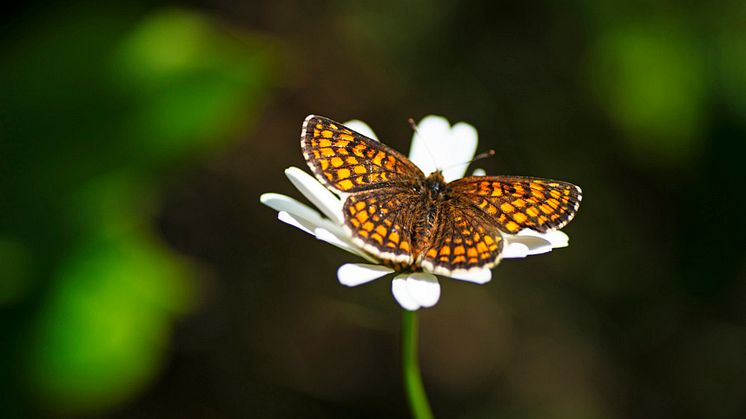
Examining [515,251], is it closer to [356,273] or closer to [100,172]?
[356,273]

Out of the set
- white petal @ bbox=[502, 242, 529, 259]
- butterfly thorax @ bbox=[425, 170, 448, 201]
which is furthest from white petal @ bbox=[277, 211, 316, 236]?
white petal @ bbox=[502, 242, 529, 259]

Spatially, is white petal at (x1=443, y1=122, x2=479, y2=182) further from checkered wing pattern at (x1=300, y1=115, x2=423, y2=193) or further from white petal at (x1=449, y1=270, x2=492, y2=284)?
white petal at (x1=449, y1=270, x2=492, y2=284)

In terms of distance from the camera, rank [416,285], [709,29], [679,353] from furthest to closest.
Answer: [679,353] < [709,29] < [416,285]

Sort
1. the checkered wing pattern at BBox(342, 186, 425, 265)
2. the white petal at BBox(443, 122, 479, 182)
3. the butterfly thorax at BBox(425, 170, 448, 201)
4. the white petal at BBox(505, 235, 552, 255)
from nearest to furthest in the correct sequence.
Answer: the checkered wing pattern at BBox(342, 186, 425, 265) → the white petal at BBox(505, 235, 552, 255) → the butterfly thorax at BBox(425, 170, 448, 201) → the white petal at BBox(443, 122, 479, 182)

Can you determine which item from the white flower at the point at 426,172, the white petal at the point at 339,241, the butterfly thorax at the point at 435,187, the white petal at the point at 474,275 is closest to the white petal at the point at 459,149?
the white flower at the point at 426,172

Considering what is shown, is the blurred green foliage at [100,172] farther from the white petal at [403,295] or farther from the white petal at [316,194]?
the white petal at [403,295]

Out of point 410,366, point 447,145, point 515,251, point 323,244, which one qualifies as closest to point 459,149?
point 447,145

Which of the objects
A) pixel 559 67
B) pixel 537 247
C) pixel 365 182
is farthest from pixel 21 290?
pixel 559 67

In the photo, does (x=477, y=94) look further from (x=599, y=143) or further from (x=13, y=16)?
(x=13, y=16)
